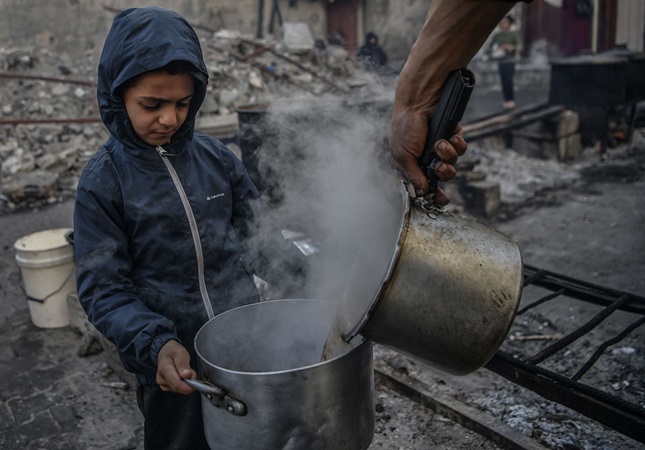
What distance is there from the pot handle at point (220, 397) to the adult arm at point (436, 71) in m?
0.84

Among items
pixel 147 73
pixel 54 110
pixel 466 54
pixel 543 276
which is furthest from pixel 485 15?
pixel 54 110

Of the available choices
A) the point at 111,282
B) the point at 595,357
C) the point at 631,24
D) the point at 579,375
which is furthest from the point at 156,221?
the point at 631,24

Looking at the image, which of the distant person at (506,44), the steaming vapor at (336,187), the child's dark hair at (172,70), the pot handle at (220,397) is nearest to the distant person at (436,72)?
the steaming vapor at (336,187)

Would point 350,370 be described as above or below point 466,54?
below

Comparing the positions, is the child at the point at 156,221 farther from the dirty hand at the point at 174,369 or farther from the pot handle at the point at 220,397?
the pot handle at the point at 220,397

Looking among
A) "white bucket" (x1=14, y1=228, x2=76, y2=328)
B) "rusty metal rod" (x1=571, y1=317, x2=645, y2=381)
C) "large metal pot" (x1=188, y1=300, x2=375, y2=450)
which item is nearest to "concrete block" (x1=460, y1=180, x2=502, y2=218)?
"rusty metal rod" (x1=571, y1=317, x2=645, y2=381)

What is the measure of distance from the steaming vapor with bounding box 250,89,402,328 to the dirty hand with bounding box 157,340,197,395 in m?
0.53

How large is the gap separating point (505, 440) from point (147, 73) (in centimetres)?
229

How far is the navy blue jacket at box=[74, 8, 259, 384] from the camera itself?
1746 millimetres

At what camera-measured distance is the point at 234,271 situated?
7.09 ft

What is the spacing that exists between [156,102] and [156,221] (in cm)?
41

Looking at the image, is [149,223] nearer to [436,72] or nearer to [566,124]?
[436,72]

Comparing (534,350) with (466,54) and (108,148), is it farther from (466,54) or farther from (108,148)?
(108,148)

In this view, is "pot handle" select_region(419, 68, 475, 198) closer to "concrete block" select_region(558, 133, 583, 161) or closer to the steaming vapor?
the steaming vapor
